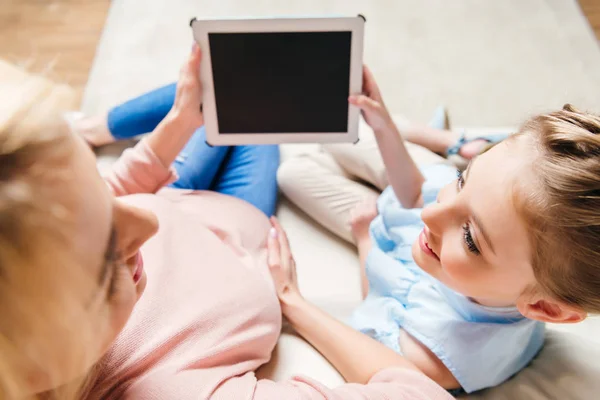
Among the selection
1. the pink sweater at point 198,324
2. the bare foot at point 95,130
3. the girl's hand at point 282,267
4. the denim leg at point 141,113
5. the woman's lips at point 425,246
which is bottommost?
the girl's hand at point 282,267

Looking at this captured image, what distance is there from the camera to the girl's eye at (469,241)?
62 centimetres

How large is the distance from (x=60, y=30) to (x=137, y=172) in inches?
42.5

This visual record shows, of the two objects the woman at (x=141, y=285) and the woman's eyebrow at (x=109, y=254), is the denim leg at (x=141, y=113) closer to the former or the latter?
Answer: the woman at (x=141, y=285)

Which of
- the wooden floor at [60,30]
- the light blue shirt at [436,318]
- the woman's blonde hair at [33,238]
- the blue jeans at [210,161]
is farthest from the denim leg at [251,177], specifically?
the wooden floor at [60,30]

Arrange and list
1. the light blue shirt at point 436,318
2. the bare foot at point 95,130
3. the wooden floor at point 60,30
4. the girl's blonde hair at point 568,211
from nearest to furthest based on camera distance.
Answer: the girl's blonde hair at point 568,211
the light blue shirt at point 436,318
the bare foot at point 95,130
the wooden floor at point 60,30

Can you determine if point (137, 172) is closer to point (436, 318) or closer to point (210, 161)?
point (210, 161)

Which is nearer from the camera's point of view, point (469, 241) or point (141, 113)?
point (469, 241)

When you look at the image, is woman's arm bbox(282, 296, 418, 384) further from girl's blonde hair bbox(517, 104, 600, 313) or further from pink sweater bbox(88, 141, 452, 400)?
girl's blonde hair bbox(517, 104, 600, 313)

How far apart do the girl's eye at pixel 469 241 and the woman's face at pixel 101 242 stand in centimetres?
38

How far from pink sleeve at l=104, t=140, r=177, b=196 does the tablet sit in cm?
10

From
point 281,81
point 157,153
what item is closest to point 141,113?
point 157,153

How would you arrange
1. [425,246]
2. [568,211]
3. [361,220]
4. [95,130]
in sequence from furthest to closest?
[95,130] → [361,220] → [425,246] → [568,211]

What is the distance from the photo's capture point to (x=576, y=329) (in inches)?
30.2

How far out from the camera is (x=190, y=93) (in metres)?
0.83
